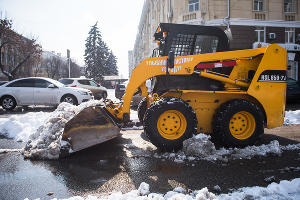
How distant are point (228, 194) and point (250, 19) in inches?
763

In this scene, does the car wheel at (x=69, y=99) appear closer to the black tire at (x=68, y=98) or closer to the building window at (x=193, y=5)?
the black tire at (x=68, y=98)

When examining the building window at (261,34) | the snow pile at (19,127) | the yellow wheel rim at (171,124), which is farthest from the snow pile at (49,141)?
the building window at (261,34)

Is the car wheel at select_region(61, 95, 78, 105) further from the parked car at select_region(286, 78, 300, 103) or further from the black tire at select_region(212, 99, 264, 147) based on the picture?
the parked car at select_region(286, 78, 300, 103)

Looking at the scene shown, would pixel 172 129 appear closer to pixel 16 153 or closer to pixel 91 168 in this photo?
pixel 91 168

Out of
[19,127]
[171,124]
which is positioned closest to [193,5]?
[171,124]

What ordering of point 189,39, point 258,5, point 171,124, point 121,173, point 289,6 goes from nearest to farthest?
point 121,173, point 171,124, point 189,39, point 258,5, point 289,6

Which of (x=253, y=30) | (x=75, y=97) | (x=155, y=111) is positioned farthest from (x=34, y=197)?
(x=253, y=30)

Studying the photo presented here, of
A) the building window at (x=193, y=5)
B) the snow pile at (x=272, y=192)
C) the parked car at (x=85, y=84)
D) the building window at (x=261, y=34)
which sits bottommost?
the snow pile at (x=272, y=192)

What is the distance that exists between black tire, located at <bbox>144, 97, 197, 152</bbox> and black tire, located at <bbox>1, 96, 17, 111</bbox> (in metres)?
9.81

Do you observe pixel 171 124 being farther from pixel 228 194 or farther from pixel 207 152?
pixel 228 194

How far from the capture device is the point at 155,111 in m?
4.05

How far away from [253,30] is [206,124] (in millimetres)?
17328

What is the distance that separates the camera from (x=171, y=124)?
4203 mm

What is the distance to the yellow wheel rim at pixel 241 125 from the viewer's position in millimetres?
4461
